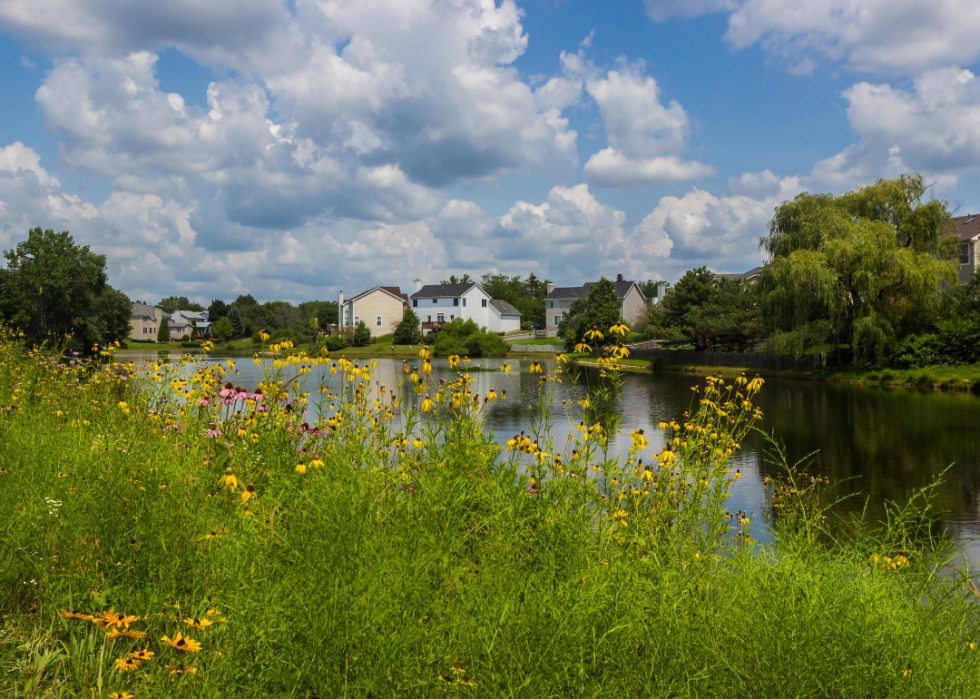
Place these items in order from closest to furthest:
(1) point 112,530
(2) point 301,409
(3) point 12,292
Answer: (1) point 112,530 < (2) point 301,409 < (3) point 12,292

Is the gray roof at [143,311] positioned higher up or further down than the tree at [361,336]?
higher up

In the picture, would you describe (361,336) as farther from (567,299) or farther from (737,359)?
(737,359)

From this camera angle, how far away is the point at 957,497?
10078 mm

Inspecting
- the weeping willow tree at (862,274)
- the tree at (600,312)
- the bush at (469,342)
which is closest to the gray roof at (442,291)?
the bush at (469,342)

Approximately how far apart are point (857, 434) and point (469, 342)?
46.1 metres

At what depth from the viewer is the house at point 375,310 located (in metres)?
82.6

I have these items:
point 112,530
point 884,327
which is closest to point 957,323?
point 884,327

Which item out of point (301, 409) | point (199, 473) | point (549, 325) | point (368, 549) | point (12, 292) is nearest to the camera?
point (368, 549)

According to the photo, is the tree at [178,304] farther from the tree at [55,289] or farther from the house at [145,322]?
the tree at [55,289]

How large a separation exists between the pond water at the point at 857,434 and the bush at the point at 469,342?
33052 mm

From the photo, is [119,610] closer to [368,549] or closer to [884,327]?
[368,549]

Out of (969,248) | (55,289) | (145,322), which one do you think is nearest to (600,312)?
(969,248)

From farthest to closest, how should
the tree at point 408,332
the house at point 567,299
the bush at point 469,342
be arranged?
the house at point 567,299
the tree at point 408,332
the bush at point 469,342

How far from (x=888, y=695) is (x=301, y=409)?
4.38m
